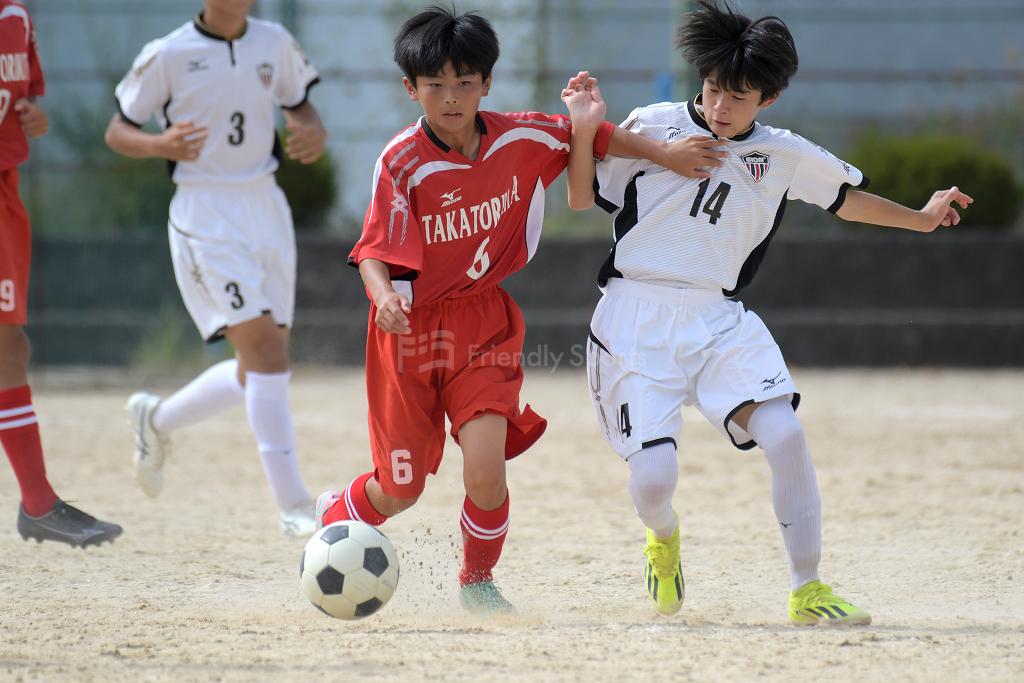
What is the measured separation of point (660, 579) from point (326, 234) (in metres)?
8.32

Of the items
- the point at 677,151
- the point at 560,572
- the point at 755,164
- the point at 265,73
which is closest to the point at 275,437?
the point at 560,572

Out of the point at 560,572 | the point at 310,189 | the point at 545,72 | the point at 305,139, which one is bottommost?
the point at 310,189

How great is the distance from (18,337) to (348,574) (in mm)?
2045

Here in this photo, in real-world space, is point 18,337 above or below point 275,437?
above

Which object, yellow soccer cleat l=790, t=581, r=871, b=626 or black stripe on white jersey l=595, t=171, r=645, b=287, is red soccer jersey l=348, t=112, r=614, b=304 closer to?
black stripe on white jersey l=595, t=171, r=645, b=287

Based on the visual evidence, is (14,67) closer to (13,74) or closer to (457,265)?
(13,74)

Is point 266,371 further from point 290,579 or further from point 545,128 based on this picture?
point 545,128

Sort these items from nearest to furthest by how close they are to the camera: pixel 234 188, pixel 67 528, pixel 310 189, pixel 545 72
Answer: pixel 67 528, pixel 234 188, pixel 310 189, pixel 545 72

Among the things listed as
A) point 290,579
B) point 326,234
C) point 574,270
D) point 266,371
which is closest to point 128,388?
point 326,234

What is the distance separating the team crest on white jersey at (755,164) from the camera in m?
4.07

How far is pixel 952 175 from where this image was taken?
11.5 meters

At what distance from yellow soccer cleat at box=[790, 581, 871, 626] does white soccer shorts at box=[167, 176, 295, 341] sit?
8.43 ft

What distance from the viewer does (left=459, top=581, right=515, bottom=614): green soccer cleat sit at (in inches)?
159

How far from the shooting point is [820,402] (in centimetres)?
916
